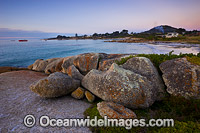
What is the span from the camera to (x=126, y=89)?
574 cm

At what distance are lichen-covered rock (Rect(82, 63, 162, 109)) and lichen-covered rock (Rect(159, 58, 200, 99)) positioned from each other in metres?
0.88

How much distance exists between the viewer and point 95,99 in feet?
23.6

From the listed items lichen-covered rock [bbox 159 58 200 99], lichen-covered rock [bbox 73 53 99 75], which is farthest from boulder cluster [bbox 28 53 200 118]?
lichen-covered rock [bbox 73 53 99 75]

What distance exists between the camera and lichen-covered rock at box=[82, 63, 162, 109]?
18.5 feet

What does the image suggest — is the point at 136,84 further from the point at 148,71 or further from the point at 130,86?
the point at 148,71

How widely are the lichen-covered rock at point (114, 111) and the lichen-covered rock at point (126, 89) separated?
556mm

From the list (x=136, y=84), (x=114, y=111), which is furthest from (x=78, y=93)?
(x=136, y=84)

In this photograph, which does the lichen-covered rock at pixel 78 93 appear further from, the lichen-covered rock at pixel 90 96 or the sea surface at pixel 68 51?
the sea surface at pixel 68 51

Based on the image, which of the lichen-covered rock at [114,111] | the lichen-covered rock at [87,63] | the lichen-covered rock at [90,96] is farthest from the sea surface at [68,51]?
the lichen-covered rock at [114,111]

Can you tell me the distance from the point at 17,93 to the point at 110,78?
7908 millimetres

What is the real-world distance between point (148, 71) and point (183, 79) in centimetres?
189

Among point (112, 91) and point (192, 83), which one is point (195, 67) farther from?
point (112, 91)

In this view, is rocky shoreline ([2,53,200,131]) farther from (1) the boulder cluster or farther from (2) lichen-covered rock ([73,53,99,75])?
(2) lichen-covered rock ([73,53,99,75])

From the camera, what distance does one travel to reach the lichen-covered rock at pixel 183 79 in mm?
5593
